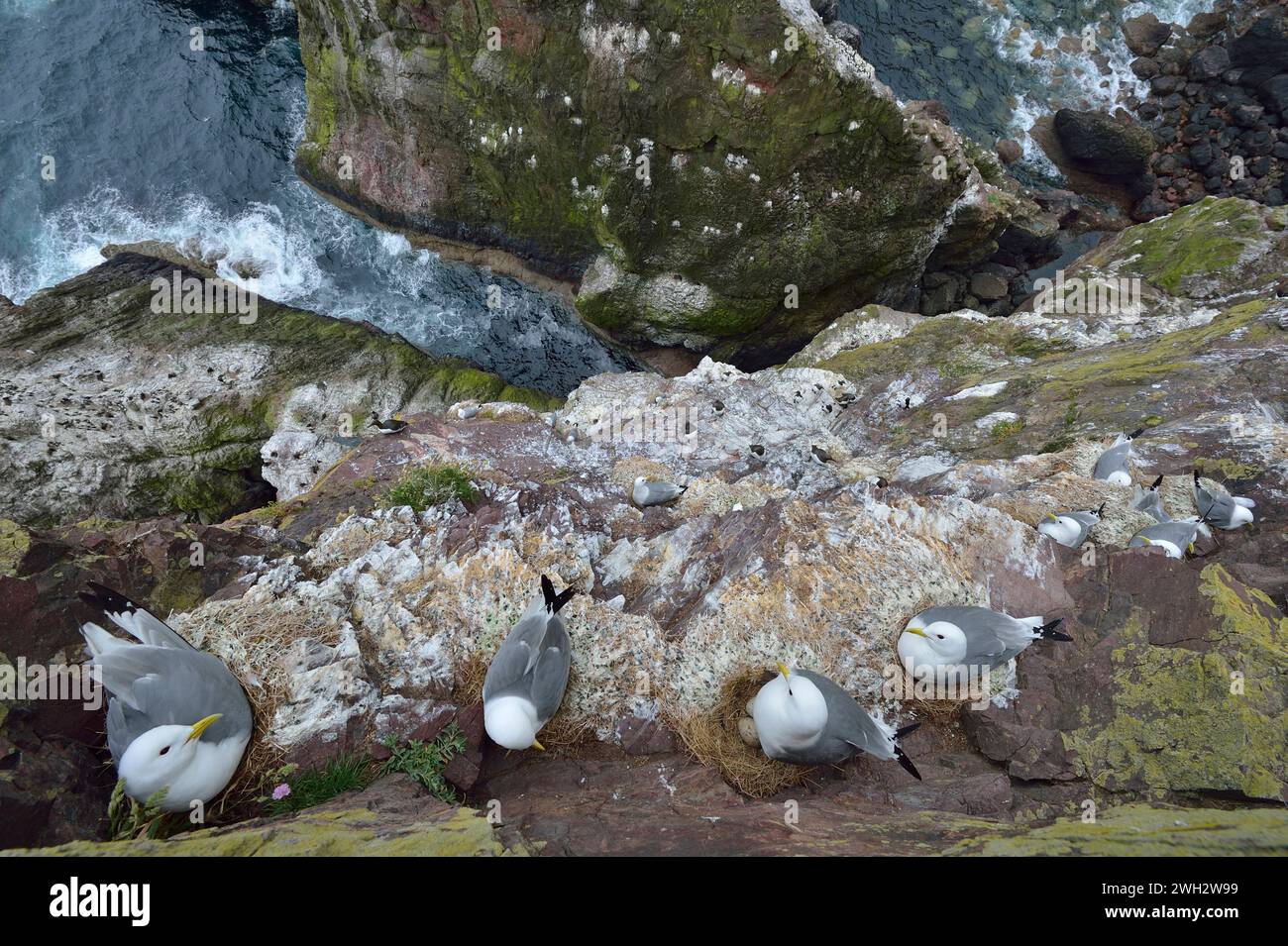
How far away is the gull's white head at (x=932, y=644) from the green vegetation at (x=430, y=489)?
488 centimetres

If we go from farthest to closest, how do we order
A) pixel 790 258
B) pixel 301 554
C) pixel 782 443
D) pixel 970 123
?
pixel 970 123 < pixel 790 258 < pixel 782 443 < pixel 301 554

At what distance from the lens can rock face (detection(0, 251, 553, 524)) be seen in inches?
534

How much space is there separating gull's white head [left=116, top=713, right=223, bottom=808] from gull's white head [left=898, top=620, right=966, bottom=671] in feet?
16.6

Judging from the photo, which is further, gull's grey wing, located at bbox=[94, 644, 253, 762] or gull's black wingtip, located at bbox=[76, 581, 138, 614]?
gull's black wingtip, located at bbox=[76, 581, 138, 614]

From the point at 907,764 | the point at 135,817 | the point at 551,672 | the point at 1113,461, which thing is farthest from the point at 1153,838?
the point at 1113,461

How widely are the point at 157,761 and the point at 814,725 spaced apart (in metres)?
4.15

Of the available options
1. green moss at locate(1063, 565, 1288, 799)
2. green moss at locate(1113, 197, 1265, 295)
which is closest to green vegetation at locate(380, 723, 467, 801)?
green moss at locate(1063, 565, 1288, 799)

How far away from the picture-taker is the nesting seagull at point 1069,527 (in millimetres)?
6133

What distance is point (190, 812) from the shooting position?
13.1 ft

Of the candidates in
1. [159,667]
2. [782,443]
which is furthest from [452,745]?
[782,443]

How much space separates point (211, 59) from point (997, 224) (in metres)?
26.3

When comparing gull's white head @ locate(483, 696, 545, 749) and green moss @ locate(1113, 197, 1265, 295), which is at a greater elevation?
green moss @ locate(1113, 197, 1265, 295)

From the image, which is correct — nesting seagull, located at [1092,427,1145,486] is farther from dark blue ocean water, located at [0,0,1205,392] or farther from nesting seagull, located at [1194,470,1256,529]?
dark blue ocean water, located at [0,0,1205,392]

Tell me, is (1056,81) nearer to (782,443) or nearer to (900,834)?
(782,443)
